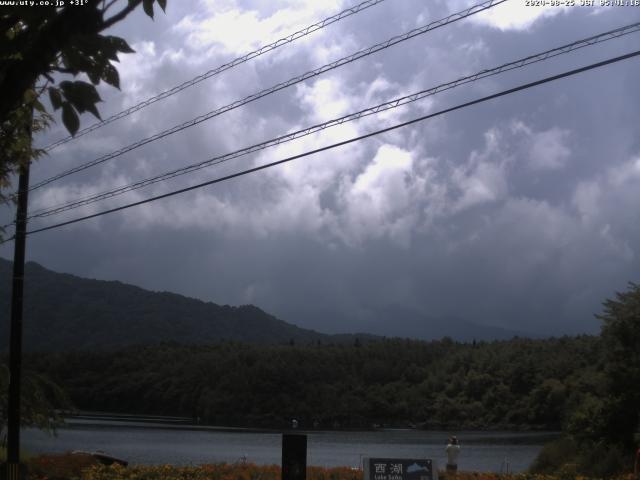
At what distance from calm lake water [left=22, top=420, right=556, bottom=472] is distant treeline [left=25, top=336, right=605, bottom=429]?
1116 centimetres

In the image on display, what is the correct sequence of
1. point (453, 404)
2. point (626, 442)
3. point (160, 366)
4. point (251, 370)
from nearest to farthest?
point (626, 442), point (453, 404), point (251, 370), point (160, 366)

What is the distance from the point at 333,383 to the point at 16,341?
8398 cm

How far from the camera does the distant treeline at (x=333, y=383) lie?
289ft

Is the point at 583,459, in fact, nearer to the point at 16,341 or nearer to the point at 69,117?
the point at 16,341

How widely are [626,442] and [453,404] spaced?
2769 inches

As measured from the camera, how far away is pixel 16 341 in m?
18.1

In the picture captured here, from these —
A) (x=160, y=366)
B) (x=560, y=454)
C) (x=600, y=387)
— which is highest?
(x=160, y=366)

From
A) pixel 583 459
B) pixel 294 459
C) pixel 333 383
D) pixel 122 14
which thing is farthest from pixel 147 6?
pixel 333 383

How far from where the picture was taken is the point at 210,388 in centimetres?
10156

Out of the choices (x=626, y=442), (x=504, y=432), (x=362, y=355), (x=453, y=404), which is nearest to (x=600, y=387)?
(x=626, y=442)

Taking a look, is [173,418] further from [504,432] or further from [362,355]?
[504,432]

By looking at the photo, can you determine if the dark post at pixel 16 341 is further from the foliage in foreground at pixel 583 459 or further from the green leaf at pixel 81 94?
the green leaf at pixel 81 94

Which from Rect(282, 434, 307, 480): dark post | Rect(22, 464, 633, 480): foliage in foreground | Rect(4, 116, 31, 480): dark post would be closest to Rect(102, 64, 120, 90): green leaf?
Rect(282, 434, 307, 480): dark post

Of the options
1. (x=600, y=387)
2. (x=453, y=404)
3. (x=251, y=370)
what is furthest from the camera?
(x=251, y=370)
